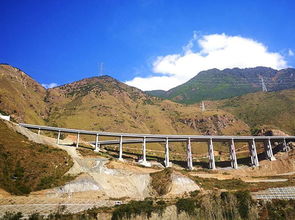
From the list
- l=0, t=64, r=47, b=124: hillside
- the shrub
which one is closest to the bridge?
l=0, t=64, r=47, b=124: hillside

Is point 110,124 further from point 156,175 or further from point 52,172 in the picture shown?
point 52,172

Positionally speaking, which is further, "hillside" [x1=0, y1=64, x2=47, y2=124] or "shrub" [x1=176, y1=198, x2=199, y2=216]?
"hillside" [x1=0, y1=64, x2=47, y2=124]

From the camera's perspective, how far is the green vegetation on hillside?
4700 cm

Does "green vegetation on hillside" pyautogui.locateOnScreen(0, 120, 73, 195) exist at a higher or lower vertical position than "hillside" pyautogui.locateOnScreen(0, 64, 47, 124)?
lower

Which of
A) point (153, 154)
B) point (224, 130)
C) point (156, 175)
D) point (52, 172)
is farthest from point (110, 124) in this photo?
point (52, 172)

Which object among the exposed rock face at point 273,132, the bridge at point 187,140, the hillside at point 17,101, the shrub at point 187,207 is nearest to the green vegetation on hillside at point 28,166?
the shrub at point 187,207

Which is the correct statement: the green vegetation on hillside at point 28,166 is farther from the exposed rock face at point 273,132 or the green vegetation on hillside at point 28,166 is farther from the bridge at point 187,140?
the exposed rock face at point 273,132

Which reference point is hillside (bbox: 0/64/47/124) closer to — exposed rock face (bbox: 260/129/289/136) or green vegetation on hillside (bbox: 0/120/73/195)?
green vegetation on hillside (bbox: 0/120/73/195)

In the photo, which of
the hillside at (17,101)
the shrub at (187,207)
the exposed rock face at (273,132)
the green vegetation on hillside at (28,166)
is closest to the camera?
the shrub at (187,207)

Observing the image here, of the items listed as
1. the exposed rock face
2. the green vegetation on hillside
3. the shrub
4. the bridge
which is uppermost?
the exposed rock face

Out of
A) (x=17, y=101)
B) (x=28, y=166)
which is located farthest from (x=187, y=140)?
(x=17, y=101)

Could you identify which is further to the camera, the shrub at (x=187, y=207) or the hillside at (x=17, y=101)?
the hillside at (x=17, y=101)

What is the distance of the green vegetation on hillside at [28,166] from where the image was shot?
47000 mm

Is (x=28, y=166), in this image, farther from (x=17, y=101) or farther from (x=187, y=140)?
(x=17, y=101)
